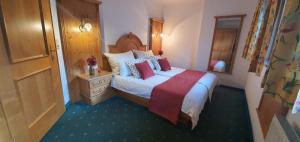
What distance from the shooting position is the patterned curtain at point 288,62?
64 centimetres

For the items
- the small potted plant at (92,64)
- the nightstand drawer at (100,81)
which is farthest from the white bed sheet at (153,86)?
the small potted plant at (92,64)

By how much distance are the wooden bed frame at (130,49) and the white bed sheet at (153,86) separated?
11cm

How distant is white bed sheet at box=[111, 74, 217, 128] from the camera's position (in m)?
1.68

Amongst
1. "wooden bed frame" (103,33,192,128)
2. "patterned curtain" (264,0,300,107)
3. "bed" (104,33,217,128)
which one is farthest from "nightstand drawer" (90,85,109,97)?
"patterned curtain" (264,0,300,107)

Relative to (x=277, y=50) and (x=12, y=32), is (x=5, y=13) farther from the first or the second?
(x=277, y=50)

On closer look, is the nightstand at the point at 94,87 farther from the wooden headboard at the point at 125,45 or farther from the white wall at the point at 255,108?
the white wall at the point at 255,108

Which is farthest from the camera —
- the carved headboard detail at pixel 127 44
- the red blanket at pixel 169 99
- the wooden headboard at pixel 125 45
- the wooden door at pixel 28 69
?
the carved headboard detail at pixel 127 44

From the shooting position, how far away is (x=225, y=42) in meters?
3.40

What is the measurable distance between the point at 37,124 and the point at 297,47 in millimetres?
2351

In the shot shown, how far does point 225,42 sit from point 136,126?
311 centimetres

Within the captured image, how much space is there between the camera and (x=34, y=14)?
4.65 ft

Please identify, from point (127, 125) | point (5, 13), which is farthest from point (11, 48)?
point (127, 125)

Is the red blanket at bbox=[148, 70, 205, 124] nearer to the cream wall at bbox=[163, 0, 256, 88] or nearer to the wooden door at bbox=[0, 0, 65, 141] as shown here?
the wooden door at bbox=[0, 0, 65, 141]

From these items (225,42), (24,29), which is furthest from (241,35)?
(24,29)
